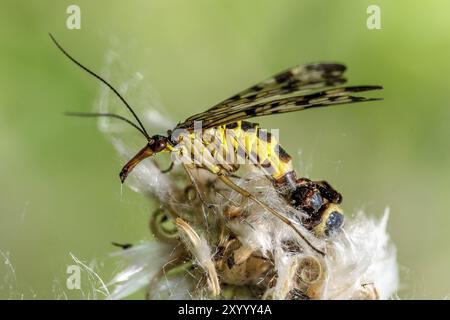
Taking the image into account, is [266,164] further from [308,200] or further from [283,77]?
[283,77]

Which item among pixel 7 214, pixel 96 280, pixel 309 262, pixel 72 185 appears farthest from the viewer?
pixel 72 185

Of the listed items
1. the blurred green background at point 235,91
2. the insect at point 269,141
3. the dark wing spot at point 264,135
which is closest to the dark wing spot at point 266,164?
the insect at point 269,141

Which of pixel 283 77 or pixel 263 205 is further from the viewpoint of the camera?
pixel 283 77

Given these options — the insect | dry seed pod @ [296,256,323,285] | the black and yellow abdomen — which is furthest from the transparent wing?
dry seed pod @ [296,256,323,285]

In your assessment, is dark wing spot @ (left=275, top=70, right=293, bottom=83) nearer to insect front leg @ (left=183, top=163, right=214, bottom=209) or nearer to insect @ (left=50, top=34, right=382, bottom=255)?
insect @ (left=50, top=34, right=382, bottom=255)

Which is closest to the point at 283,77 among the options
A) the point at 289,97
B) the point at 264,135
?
the point at 289,97

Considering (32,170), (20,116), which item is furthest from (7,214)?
(20,116)

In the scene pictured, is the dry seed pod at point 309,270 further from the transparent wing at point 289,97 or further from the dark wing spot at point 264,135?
the transparent wing at point 289,97
